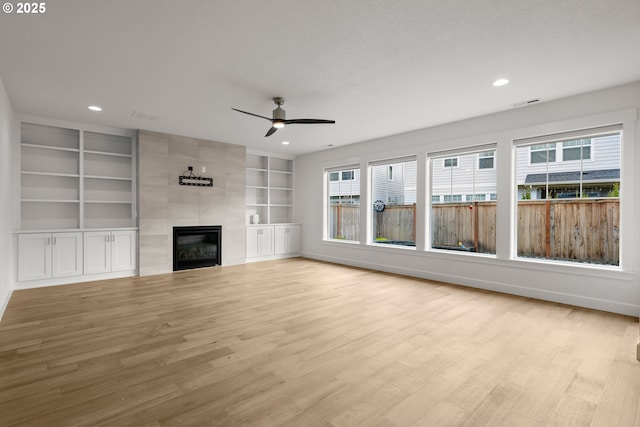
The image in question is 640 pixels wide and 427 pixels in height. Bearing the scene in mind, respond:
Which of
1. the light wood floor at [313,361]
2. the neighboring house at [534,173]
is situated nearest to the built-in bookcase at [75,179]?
the light wood floor at [313,361]

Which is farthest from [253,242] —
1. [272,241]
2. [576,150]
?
[576,150]

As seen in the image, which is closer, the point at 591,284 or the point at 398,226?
the point at 591,284

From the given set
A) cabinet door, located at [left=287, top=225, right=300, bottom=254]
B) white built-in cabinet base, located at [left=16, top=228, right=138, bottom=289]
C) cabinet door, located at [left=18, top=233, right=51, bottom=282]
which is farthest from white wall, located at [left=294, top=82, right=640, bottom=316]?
cabinet door, located at [left=18, top=233, right=51, bottom=282]

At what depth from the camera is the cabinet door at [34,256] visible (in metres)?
4.69

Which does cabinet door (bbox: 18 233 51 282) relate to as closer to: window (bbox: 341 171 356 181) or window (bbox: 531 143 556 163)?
window (bbox: 341 171 356 181)

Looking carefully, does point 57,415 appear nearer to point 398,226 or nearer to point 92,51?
point 92,51

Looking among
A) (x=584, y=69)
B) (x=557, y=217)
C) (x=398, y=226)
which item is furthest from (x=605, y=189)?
(x=398, y=226)

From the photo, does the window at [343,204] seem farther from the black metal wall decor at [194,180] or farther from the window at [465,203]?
the black metal wall decor at [194,180]

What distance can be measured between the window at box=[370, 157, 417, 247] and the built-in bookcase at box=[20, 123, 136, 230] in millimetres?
4835

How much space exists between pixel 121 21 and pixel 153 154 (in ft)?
12.6

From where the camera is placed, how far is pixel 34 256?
477 cm

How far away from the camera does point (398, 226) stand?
6.29 meters

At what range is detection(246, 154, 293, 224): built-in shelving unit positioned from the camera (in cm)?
784

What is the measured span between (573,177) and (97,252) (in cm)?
739
